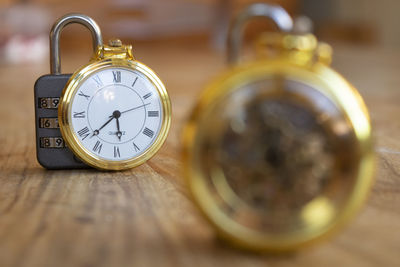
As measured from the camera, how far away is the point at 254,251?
0.83m

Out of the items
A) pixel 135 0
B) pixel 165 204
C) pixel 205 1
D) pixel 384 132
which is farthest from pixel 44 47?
pixel 165 204

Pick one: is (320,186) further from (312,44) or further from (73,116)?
(73,116)

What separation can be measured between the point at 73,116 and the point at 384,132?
0.91 meters

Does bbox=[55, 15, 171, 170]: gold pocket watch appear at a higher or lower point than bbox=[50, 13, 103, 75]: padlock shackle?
lower

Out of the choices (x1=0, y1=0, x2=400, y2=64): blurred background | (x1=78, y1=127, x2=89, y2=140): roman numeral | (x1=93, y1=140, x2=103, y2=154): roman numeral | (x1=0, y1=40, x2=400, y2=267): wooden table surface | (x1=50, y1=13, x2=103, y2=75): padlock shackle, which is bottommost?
(x1=0, y1=40, x2=400, y2=267): wooden table surface

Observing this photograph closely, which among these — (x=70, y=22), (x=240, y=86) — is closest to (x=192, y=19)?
(x=70, y=22)

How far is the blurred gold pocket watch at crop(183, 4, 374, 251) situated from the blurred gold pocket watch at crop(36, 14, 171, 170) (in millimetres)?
462

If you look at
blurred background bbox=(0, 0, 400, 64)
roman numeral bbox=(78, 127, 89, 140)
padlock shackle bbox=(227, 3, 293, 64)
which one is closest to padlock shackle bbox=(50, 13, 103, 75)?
roman numeral bbox=(78, 127, 89, 140)

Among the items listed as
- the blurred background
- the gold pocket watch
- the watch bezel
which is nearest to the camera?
the watch bezel

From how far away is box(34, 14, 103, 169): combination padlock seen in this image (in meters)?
1.31

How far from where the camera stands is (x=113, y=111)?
1271mm

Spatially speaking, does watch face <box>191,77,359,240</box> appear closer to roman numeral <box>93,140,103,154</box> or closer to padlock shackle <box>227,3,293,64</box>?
padlock shackle <box>227,3,293,64</box>

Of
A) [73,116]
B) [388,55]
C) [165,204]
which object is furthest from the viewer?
[388,55]

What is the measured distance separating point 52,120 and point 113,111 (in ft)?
0.42
